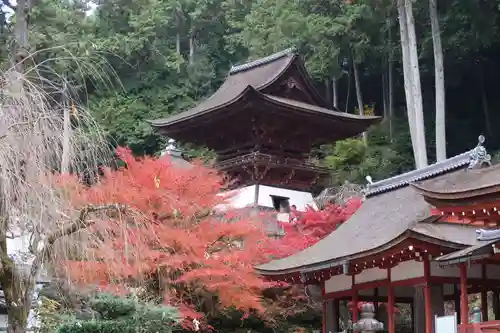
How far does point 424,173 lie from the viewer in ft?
45.6

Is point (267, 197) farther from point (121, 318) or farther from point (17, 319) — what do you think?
point (17, 319)

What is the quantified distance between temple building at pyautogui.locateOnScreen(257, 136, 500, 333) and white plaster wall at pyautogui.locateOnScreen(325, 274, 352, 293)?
19 millimetres

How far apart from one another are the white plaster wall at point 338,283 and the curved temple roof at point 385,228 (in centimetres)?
62

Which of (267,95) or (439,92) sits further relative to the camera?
(439,92)

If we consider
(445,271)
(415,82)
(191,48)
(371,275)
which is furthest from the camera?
(191,48)

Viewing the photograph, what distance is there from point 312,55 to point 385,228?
17657 millimetres

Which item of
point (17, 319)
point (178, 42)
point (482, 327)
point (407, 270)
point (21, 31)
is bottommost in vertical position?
point (17, 319)

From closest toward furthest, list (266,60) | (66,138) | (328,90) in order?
(66,138) → (266,60) → (328,90)

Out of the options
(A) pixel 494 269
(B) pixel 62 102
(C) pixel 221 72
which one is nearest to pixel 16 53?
(B) pixel 62 102

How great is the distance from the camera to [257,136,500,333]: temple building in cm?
827

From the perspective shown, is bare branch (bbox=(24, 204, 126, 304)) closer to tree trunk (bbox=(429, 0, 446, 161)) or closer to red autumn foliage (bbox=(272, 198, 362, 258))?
red autumn foliage (bbox=(272, 198, 362, 258))

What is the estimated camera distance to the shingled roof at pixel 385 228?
1060 cm

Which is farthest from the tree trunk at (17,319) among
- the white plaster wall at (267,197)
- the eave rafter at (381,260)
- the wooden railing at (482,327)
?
the white plaster wall at (267,197)

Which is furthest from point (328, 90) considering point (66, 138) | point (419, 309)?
point (66, 138)
